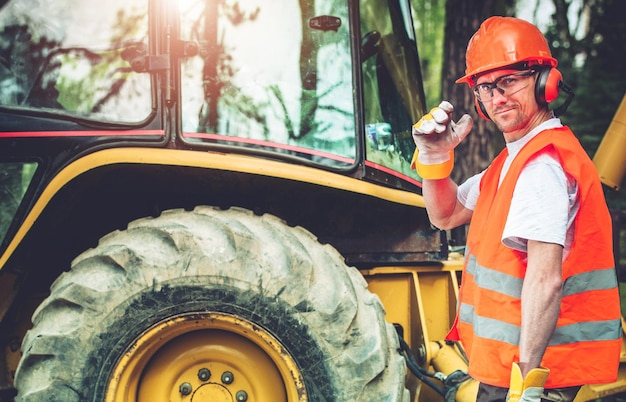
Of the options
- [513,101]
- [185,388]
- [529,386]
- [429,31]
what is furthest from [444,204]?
[429,31]

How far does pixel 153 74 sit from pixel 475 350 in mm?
1774

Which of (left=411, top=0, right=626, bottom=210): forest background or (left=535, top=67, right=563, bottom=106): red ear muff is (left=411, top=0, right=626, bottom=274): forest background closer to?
(left=411, top=0, right=626, bottom=210): forest background

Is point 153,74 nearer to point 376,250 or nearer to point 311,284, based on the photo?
point 311,284

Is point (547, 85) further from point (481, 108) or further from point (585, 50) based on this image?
point (585, 50)

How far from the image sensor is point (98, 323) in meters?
2.49

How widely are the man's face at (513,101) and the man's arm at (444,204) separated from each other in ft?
1.36

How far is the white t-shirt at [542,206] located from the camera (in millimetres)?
1822

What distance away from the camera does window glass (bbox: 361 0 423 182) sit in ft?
10.2

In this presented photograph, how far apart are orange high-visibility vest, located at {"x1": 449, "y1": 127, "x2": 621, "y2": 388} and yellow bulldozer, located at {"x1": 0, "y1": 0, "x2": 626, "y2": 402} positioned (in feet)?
2.01

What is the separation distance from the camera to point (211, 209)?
8.66ft

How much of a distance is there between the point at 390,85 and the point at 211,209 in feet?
4.10

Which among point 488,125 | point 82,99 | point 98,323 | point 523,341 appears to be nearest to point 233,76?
point 82,99

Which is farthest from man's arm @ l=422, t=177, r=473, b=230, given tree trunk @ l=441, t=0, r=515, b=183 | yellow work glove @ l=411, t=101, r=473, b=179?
tree trunk @ l=441, t=0, r=515, b=183

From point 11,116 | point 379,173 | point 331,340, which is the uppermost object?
point 11,116
